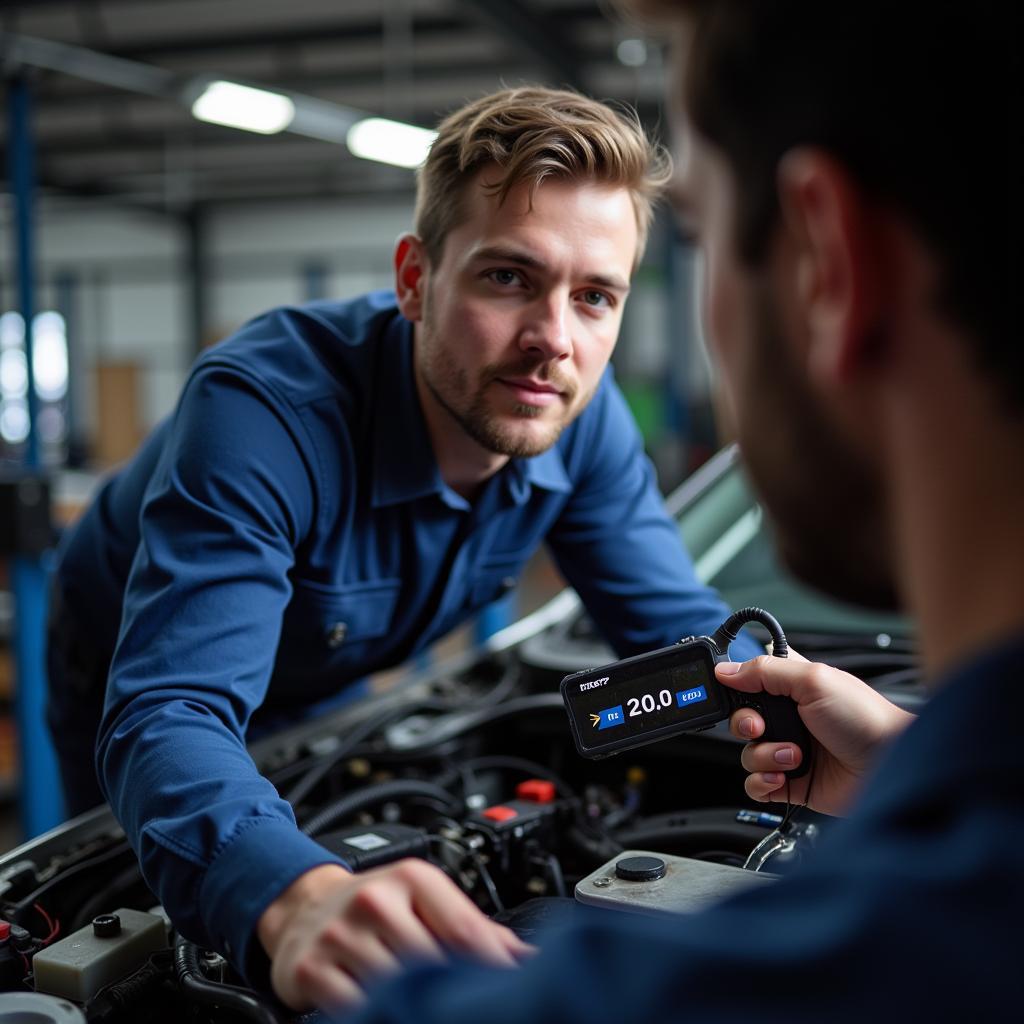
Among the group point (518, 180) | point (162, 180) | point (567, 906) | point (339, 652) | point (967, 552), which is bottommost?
point (567, 906)

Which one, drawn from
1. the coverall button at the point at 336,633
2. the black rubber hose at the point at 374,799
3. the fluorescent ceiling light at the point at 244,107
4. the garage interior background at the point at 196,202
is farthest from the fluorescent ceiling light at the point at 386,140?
the black rubber hose at the point at 374,799

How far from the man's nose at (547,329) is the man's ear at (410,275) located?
0.67 ft

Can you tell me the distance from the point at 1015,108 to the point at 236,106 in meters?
3.44

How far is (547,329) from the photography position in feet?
4.48

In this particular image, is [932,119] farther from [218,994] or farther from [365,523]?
[365,523]

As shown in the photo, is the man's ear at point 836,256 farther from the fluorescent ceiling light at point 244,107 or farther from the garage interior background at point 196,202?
the fluorescent ceiling light at point 244,107

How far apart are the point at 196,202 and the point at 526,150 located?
12.2m

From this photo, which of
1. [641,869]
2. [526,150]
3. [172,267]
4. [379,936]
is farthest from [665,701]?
[172,267]

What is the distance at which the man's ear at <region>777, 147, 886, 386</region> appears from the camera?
56cm

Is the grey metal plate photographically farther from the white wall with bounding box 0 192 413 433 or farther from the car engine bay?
the white wall with bounding box 0 192 413 433

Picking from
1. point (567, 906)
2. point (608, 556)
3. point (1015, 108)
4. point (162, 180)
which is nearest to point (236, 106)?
point (608, 556)

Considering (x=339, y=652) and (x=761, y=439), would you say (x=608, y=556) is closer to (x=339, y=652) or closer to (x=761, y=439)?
(x=339, y=652)

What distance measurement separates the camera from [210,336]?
485 inches

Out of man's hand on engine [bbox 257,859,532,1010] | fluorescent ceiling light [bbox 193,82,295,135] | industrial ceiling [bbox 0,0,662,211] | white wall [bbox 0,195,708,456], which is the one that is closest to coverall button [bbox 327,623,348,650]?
man's hand on engine [bbox 257,859,532,1010]
